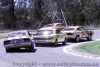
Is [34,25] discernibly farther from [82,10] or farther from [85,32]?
[85,32]

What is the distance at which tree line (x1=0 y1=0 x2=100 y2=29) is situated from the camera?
59.1 m

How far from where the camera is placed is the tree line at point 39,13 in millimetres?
59066

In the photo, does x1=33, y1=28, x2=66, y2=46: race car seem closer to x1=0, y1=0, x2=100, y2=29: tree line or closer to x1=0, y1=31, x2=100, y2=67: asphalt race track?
x1=0, y1=31, x2=100, y2=67: asphalt race track

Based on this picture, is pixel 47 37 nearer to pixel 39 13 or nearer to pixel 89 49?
pixel 89 49

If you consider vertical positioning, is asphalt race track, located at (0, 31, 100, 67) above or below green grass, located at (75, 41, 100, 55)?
above

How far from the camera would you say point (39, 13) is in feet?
219

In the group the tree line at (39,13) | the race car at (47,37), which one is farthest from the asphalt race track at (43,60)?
the tree line at (39,13)

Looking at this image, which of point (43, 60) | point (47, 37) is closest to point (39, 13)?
point (47, 37)

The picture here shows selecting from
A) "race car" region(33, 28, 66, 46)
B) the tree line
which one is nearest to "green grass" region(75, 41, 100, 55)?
"race car" region(33, 28, 66, 46)

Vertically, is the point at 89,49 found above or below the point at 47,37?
below

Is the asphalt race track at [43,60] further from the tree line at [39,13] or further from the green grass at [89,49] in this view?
the tree line at [39,13]

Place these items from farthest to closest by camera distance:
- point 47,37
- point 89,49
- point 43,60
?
point 47,37, point 89,49, point 43,60

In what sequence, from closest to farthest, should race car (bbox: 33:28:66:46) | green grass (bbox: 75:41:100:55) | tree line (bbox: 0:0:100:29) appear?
1. green grass (bbox: 75:41:100:55)
2. race car (bbox: 33:28:66:46)
3. tree line (bbox: 0:0:100:29)

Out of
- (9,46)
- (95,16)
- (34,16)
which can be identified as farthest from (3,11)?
(9,46)
